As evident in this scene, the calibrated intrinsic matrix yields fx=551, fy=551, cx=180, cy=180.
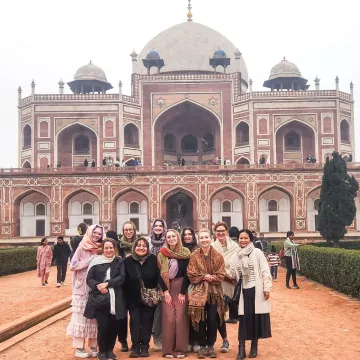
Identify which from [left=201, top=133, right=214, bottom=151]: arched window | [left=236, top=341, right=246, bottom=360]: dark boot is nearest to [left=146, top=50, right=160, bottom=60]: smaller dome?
[left=201, top=133, right=214, bottom=151]: arched window

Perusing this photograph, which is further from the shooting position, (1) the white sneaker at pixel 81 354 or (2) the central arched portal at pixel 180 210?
(2) the central arched portal at pixel 180 210

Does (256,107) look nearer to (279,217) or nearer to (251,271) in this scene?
(279,217)

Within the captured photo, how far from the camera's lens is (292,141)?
36719 millimetres

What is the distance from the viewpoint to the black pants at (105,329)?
5598 mm

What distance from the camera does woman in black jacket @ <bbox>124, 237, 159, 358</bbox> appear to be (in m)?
5.77

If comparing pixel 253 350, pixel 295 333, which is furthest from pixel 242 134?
pixel 253 350

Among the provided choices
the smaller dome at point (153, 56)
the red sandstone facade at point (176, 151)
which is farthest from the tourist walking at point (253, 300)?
the smaller dome at point (153, 56)

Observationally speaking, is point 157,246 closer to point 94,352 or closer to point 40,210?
point 94,352

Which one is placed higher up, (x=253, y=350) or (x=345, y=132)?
(x=345, y=132)

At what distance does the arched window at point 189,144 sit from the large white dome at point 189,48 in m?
5.14

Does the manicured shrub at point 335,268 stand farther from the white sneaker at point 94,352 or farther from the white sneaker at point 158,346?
the white sneaker at point 94,352

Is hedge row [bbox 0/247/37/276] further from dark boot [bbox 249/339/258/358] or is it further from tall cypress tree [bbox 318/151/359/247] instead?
dark boot [bbox 249/339/258/358]

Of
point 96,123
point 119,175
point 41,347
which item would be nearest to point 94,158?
point 96,123

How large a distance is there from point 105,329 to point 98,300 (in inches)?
12.4
